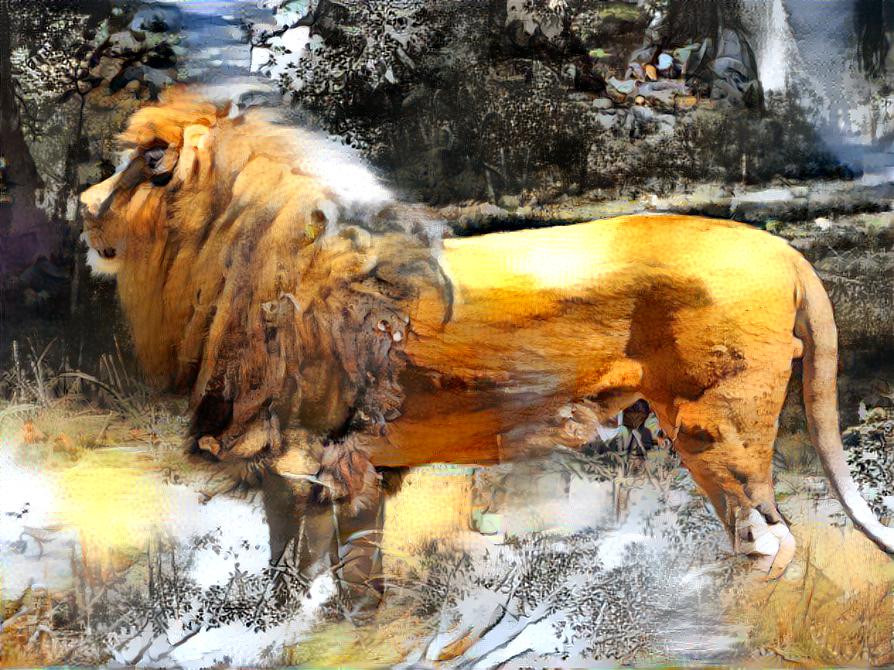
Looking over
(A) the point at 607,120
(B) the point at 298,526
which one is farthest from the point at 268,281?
(A) the point at 607,120

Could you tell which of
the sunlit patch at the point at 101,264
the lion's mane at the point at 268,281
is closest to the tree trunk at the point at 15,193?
the sunlit patch at the point at 101,264

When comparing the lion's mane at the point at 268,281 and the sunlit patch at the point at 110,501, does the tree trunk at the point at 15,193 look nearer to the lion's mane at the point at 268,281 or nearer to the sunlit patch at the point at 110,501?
the lion's mane at the point at 268,281

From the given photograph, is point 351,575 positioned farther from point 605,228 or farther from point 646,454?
point 605,228

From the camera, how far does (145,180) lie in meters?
2.36

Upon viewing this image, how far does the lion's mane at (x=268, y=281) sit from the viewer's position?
2.31 meters

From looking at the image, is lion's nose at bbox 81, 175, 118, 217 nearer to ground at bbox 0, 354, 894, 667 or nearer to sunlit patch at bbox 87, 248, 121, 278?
sunlit patch at bbox 87, 248, 121, 278

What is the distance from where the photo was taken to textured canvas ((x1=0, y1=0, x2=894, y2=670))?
2.31 meters

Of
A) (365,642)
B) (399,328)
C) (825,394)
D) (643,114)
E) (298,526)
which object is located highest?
(643,114)

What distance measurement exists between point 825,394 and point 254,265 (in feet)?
5.31

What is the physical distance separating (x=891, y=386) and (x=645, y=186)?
89 centimetres

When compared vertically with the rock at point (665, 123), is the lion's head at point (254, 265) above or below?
below

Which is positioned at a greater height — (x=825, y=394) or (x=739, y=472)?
(x=825, y=394)

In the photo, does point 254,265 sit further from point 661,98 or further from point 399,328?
point 661,98

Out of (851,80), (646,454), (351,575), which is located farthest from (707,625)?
(851,80)
